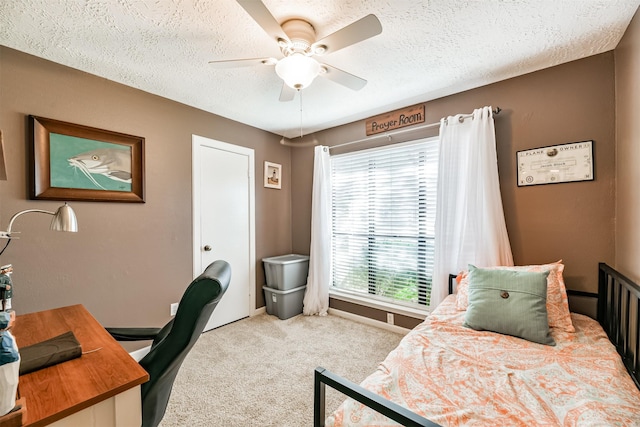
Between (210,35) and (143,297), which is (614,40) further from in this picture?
(143,297)

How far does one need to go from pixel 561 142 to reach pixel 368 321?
7.99 feet

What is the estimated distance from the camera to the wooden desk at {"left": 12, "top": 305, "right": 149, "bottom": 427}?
2.66 ft

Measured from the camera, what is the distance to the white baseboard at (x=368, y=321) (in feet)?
9.50

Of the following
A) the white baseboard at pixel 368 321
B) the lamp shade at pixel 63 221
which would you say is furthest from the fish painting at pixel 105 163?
the white baseboard at pixel 368 321

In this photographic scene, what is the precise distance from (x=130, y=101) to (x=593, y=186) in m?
3.77

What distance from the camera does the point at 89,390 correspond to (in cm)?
88

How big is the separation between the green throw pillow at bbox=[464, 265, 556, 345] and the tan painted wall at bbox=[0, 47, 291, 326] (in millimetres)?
2604

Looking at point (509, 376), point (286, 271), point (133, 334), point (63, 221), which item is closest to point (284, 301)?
point (286, 271)

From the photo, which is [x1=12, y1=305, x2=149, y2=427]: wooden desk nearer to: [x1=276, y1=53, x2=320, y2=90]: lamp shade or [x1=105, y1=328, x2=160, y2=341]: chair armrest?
[x1=105, y1=328, x2=160, y2=341]: chair armrest

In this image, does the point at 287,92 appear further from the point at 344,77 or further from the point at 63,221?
the point at 63,221

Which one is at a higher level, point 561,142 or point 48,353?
point 561,142

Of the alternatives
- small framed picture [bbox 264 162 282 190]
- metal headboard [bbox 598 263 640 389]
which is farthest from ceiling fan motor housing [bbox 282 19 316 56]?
metal headboard [bbox 598 263 640 389]

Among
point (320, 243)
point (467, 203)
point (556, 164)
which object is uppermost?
point (556, 164)

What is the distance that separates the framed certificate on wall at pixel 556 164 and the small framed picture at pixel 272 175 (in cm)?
270
